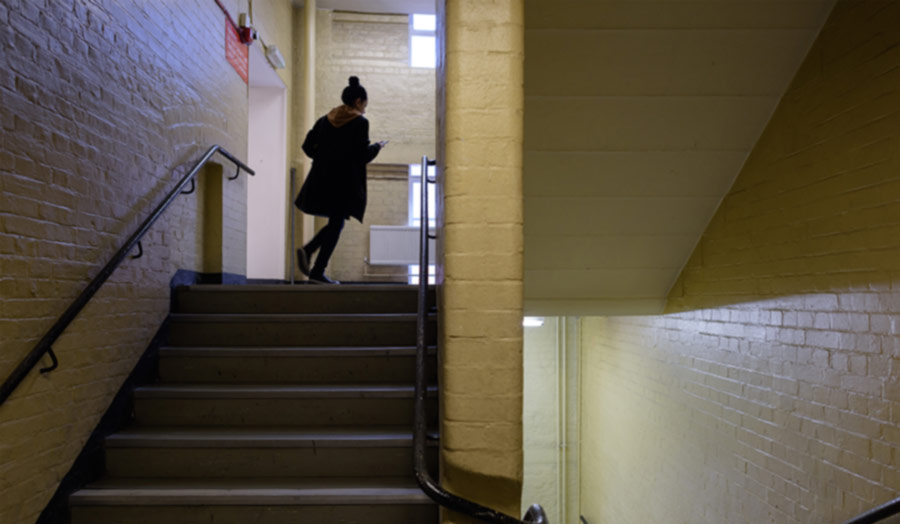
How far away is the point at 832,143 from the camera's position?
236cm

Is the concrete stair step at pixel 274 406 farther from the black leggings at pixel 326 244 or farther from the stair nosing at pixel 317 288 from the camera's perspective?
the black leggings at pixel 326 244

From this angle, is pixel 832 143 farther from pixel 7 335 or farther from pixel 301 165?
pixel 301 165

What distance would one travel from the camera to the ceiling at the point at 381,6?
7.08 metres

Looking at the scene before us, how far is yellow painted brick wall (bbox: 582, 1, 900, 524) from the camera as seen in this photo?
213cm

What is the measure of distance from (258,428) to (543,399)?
3954 mm

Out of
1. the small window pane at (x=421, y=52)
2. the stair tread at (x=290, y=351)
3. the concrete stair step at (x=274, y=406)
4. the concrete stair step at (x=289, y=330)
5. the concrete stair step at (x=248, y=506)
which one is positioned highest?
the small window pane at (x=421, y=52)

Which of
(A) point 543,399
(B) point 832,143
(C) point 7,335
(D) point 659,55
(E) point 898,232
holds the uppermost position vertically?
(D) point 659,55

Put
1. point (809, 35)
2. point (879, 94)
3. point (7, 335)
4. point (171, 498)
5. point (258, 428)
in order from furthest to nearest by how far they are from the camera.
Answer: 1. point (258, 428)
2. point (809, 35)
3. point (171, 498)
4. point (879, 94)
5. point (7, 335)

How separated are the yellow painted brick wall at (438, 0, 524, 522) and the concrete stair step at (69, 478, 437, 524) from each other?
770 mm

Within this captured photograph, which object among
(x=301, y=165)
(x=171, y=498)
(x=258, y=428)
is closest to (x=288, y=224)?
(x=301, y=165)

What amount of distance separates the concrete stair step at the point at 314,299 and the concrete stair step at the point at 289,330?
21 centimetres

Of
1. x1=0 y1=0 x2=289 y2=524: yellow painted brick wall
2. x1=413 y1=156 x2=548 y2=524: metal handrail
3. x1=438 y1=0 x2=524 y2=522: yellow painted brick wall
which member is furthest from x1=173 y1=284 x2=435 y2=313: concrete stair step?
x1=438 y1=0 x2=524 y2=522: yellow painted brick wall

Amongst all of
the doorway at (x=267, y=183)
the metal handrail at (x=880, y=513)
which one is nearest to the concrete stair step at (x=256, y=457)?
the metal handrail at (x=880, y=513)

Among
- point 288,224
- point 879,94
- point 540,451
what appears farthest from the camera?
point 288,224
